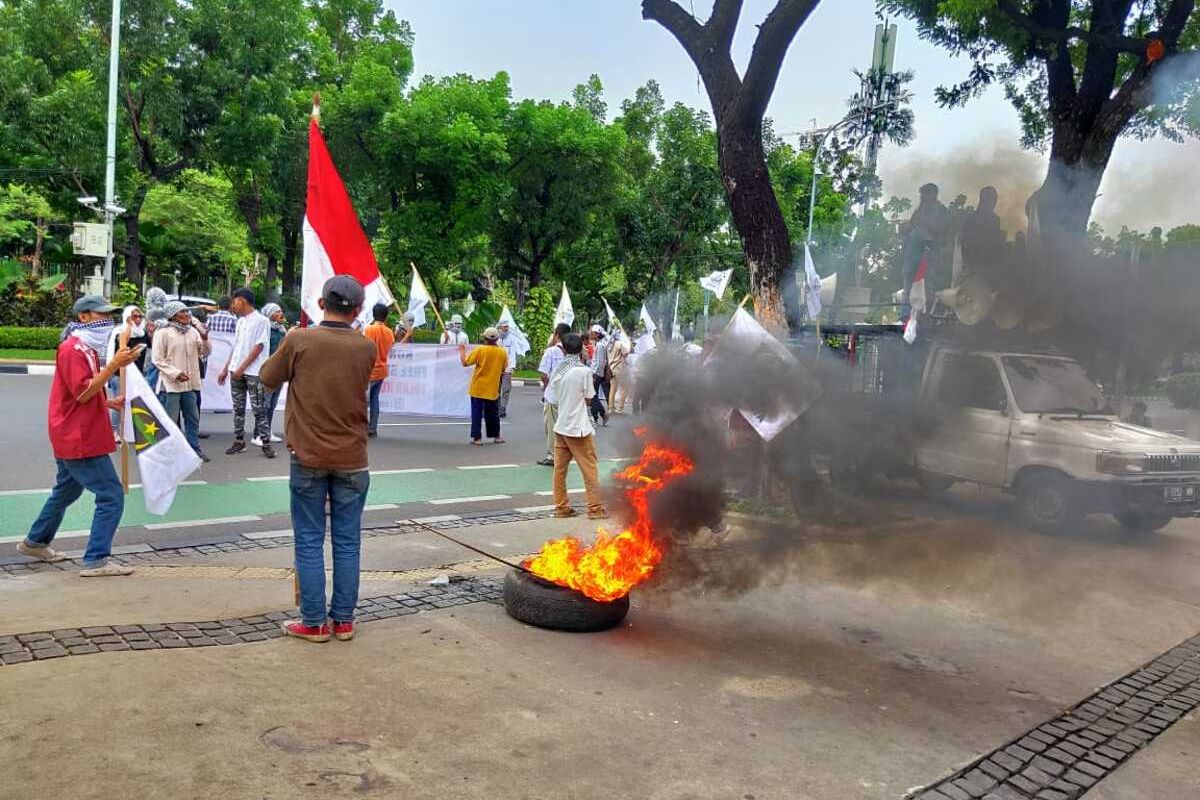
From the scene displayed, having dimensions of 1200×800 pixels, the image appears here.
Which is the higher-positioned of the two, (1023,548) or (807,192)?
(807,192)

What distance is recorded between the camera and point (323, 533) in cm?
483

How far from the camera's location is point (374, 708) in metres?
3.91

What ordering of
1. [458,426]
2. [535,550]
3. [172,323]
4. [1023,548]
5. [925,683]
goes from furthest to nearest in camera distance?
[458,426] < [172,323] < [1023,548] < [535,550] < [925,683]

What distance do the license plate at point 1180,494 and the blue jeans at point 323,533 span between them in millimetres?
7613

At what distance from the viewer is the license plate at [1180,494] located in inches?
332

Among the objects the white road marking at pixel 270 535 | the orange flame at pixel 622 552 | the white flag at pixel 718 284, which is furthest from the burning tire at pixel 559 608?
the white flag at pixel 718 284

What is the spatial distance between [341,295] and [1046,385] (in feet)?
24.2

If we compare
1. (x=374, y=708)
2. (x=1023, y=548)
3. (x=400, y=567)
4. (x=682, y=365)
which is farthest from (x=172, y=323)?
(x=1023, y=548)

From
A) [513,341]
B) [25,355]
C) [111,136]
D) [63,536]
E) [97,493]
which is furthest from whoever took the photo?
[111,136]

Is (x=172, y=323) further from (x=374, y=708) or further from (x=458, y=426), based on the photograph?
(x=374, y=708)

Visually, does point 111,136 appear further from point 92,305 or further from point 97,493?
point 97,493

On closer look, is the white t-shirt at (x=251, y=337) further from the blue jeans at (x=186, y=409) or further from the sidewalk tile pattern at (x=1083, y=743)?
the sidewalk tile pattern at (x=1083, y=743)

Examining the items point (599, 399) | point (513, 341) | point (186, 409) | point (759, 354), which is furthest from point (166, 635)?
point (513, 341)

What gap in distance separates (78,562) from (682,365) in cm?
433
